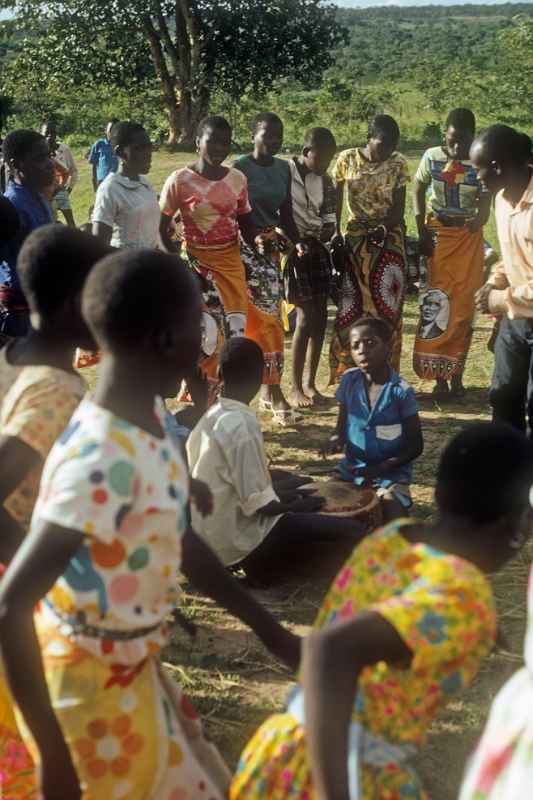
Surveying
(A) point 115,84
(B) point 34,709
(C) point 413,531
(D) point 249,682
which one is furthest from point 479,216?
(A) point 115,84

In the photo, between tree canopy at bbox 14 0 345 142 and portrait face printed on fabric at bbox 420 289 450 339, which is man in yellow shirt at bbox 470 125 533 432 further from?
tree canopy at bbox 14 0 345 142

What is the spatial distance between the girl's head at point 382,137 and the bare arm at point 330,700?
522cm

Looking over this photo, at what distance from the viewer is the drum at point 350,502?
4.42 meters

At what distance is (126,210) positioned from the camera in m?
5.74

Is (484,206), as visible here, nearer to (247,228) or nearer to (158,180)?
(247,228)

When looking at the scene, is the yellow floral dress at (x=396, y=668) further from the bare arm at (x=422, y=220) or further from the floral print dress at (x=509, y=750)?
the bare arm at (x=422, y=220)

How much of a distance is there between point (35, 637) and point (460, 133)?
17.9ft

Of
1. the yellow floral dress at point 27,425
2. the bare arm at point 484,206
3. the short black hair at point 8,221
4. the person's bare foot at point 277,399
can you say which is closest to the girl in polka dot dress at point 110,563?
the yellow floral dress at point 27,425

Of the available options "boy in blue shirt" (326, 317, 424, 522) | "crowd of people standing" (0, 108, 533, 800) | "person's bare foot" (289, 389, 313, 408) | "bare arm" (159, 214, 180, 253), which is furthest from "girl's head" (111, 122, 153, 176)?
"crowd of people standing" (0, 108, 533, 800)

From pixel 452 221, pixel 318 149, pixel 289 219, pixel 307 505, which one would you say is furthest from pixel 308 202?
pixel 307 505

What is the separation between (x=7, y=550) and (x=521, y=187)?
3.36 m

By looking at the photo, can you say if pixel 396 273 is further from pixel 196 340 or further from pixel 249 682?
pixel 196 340

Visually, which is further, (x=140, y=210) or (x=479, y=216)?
(x=479, y=216)

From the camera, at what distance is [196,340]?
208cm
